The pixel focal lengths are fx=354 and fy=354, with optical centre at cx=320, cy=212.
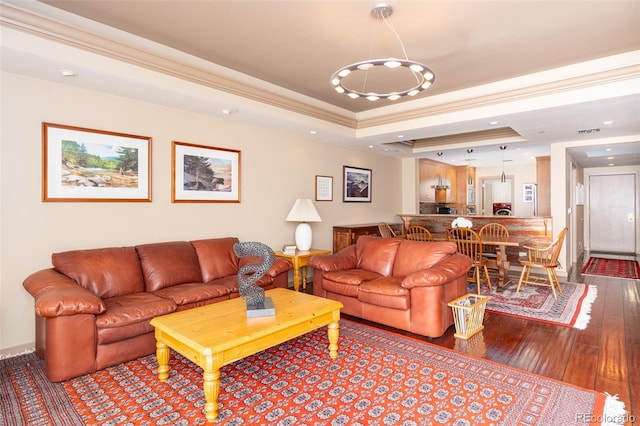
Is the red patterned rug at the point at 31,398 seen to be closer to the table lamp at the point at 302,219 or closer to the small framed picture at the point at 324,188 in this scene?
the table lamp at the point at 302,219

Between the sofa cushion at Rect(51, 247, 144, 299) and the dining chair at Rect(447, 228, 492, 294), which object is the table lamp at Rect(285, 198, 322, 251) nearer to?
the dining chair at Rect(447, 228, 492, 294)

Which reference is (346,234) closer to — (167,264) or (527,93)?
(167,264)

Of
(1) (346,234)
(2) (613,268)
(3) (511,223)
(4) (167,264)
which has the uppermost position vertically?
(3) (511,223)

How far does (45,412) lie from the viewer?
2.17 m

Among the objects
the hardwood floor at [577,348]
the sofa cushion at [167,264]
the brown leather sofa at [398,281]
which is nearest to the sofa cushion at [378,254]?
the brown leather sofa at [398,281]

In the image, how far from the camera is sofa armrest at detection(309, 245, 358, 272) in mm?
4215

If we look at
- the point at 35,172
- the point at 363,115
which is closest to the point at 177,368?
the point at 35,172

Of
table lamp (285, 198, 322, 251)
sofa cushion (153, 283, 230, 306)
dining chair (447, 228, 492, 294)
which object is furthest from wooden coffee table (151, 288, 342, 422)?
dining chair (447, 228, 492, 294)

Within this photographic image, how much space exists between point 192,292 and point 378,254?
2.23 metres

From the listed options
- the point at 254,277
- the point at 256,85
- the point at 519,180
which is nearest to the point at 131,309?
the point at 254,277

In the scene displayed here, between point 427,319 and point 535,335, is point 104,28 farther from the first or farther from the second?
point 535,335

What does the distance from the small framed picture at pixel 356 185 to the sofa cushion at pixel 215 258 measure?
2.84 metres

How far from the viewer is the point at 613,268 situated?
6844 mm

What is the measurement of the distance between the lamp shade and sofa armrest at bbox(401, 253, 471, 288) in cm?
197
